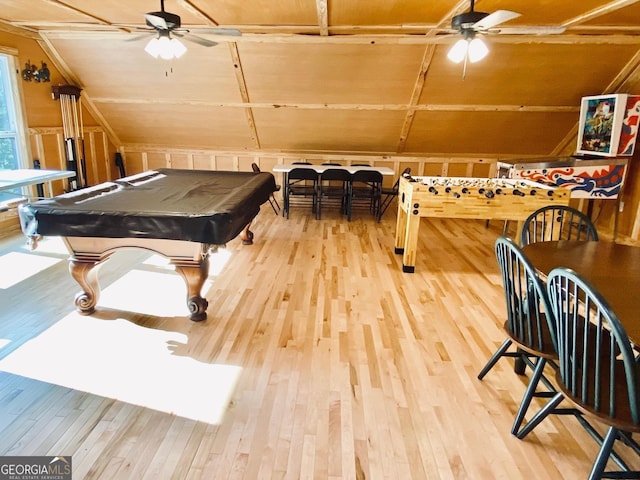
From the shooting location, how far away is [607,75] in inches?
195

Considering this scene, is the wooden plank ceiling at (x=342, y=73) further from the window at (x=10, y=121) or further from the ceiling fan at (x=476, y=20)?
the ceiling fan at (x=476, y=20)

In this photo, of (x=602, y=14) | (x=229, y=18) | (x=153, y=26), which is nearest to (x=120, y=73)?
(x=229, y=18)

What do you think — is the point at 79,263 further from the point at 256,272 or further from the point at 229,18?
the point at 229,18

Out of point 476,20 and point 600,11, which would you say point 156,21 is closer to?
point 476,20

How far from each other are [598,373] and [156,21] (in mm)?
3376

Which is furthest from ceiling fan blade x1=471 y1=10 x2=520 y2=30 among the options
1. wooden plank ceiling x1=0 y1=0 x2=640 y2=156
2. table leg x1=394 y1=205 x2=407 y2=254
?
table leg x1=394 y1=205 x2=407 y2=254

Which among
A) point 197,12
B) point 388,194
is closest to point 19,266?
point 197,12

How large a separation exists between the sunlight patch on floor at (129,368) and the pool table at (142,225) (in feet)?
1.13

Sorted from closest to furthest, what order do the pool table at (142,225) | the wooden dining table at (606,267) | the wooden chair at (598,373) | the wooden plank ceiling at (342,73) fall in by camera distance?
the wooden chair at (598,373) < the wooden dining table at (606,267) < the pool table at (142,225) < the wooden plank ceiling at (342,73)

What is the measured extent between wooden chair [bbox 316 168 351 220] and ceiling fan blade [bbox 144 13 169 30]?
9.93ft

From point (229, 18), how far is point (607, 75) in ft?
15.5

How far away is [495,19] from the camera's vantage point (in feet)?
8.93

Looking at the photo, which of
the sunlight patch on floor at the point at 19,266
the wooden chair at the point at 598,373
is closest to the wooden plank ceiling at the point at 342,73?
the sunlight patch on floor at the point at 19,266

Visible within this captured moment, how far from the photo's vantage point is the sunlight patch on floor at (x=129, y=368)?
207cm
